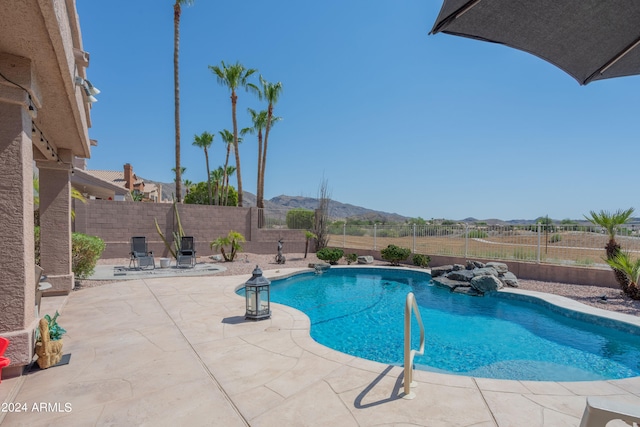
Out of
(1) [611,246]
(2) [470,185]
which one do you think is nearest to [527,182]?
(2) [470,185]

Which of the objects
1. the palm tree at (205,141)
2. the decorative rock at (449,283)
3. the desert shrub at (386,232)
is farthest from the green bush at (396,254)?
the palm tree at (205,141)

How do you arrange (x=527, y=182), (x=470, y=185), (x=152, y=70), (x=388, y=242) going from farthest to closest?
(x=470, y=185) → (x=527, y=182) → (x=152, y=70) → (x=388, y=242)

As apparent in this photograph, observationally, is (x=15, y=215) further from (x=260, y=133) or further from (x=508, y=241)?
(x=260, y=133)

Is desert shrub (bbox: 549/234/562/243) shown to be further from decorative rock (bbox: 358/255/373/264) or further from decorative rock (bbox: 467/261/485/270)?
decorative rock (bbox: 358/255/373/264)

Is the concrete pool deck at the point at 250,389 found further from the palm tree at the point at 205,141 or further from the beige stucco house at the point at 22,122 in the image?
the palm tree at the point at 205,141

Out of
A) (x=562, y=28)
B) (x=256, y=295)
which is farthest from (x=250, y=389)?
(x=562, y=28)

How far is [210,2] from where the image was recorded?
38.0 feet

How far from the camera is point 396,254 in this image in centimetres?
1323

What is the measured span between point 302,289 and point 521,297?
593 centimetres

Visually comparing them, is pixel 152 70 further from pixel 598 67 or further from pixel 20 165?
pixel 598 67

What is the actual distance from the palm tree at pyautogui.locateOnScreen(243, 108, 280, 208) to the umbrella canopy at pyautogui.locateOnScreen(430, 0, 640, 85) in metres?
18.6

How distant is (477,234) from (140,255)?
12.4 m

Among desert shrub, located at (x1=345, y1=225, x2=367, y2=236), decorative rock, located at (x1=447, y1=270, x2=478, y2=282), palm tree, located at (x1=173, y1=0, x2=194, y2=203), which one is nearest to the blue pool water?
decorative rock, located at (x1=447, y1=270, x2=478, y2=282)

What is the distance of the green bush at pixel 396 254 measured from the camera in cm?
1323
